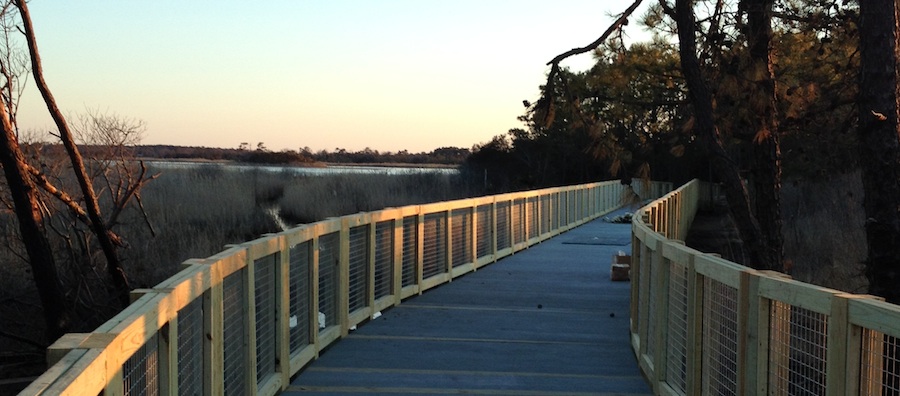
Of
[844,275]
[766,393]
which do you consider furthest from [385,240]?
[844,275]

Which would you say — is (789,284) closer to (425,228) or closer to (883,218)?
(883,218)

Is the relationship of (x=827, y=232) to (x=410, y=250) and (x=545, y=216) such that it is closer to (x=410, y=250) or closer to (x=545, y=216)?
(x=545, y=216)

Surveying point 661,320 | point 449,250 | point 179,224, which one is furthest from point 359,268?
point 179,224

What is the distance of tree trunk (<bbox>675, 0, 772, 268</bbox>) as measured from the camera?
37.6 ft

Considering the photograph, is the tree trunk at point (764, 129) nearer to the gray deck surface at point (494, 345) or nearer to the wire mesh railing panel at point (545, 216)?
the gray deck surface at point (494, 345)

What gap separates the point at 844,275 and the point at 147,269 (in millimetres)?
12998

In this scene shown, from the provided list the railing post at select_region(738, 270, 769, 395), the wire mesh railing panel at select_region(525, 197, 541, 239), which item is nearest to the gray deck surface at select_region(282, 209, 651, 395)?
the railing post at select_region(738, 270, 769, 395)

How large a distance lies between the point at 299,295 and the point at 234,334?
188cm

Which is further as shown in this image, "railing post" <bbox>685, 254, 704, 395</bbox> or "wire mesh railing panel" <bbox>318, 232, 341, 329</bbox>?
"wire mesh railing panel" <bbox>318, 232, 341, 329</bbox>

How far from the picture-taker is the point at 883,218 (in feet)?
34.4

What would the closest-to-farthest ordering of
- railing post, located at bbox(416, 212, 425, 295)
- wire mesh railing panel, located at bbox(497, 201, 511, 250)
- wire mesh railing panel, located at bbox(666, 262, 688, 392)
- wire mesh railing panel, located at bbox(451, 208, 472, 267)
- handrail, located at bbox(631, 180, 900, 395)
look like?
handrail, located at bbox(631, 180, 900, 395)
wire mesh railing panel, located at bbox(666, 262, 688, 392)
railing post, located at bbox(416, 212, 425, 295)
wire mesh railing panel, located at bbox(451, 208, 472, 267)
wire mesh railing panel, located at bbox(497, 201, 511, 250)

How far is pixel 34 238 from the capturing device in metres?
12.3

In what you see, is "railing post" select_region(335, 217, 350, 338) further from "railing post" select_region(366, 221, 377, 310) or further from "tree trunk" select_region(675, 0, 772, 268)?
"tree trunk" select_region(675, 0, 772, 268)

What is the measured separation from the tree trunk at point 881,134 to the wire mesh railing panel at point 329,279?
5.84m
